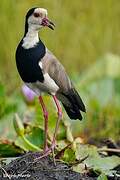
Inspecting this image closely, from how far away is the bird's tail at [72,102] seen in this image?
3.65 m

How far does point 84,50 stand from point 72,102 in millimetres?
4579

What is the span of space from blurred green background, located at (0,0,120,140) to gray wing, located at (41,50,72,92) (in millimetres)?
2019

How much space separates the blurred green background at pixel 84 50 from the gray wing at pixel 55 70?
2.02 m

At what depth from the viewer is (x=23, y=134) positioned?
4129mm

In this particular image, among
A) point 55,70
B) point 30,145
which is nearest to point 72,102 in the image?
point 55,70

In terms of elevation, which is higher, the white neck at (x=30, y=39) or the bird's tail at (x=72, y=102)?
the white neck at (x=30, y=39)

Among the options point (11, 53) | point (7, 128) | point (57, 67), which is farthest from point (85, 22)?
A: point (57, 67)

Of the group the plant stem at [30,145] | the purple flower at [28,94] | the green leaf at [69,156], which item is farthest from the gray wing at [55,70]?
the purple flower at [28,94]

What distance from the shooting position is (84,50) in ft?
27.0

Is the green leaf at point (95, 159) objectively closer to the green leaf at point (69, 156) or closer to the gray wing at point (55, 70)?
the green leaf at point (69, 156)

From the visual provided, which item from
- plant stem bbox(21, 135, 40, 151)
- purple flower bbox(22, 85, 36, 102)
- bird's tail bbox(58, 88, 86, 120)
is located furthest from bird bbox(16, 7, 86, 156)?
purple flower bbox(22, 85, 36, 102)

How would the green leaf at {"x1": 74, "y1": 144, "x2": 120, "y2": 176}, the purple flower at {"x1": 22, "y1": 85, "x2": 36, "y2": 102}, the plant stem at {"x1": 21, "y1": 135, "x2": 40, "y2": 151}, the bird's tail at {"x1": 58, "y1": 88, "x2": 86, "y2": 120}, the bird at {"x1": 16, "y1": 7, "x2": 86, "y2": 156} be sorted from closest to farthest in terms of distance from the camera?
the bird at {"x1": 16, "y1": 7, "x2": 86, "y2": 156} < the bird's tail at {"x1": 58, "y1": 88, "x2": 86, "y2": 120} < the green leaf at {"x1": 74, "y1": 144, "x2": 120, "y2": 176} < the plant stem at {"x1": 21, "y1": 135, "x2": 40, "y2": 151} < the purple flower at {"x1": 22, "y1": 85, "x2": 36, "y2": 102}

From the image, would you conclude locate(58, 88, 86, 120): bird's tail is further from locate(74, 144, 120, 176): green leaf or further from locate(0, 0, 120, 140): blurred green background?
locate(0, 0, 120, 140): blurred green background

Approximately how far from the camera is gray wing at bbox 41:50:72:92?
346 cm
